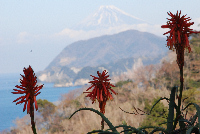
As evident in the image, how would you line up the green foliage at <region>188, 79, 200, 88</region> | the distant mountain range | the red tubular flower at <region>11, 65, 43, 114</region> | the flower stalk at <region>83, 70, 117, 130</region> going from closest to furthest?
the red tubular flower at <region>11, 65, 43, 114</region>
the flower stalk at <region>83, 70, 117, 130</region>
the green foliage at <region>188, 79, 200, 88</region>
the distant mountain range

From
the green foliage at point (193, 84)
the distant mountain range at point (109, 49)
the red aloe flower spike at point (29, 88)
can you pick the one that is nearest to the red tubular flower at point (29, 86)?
the red aloe flower spike at point (29, 88)

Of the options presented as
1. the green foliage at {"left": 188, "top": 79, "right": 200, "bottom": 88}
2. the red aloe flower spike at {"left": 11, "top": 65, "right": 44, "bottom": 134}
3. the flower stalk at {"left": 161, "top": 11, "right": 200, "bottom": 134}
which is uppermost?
the green foliage at {"left": 188, "top": 79, "right": 200, "bottom": 88}

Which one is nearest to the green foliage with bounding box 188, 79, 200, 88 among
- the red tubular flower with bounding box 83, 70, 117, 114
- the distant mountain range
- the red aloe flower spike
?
the red tubular flower with bounding box 83, 70, 117, 114

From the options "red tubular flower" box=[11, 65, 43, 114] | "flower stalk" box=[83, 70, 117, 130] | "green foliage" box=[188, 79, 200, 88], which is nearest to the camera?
"red tubular flower" box=[11, 65, 43, 114]

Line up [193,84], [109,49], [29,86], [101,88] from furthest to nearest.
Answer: [109,49], [193,84], [101,88], [29,86]

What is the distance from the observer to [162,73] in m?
28.2

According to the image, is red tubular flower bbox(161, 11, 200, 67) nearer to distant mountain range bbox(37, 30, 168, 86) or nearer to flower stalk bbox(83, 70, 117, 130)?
flower stalk bbox(83, 70, 117, 130)

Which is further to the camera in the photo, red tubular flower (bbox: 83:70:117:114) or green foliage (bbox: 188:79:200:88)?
green foliage (bbox: 188:79:200:88)

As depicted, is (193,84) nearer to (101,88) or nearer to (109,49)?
(101,88)

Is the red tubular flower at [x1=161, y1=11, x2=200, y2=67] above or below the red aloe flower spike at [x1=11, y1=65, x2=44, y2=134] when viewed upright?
above

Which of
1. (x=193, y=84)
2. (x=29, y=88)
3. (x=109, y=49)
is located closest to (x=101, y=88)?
(x=29, y=88)

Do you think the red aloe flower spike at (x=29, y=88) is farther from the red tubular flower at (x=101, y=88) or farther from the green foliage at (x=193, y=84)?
the green foliage at (x=193, y=84)

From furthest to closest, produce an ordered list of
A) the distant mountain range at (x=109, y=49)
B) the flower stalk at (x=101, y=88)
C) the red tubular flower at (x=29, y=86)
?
the distant mountain range at (x=109, y=49) → the flower stalk at (x=101, y=88) → the red tubular flower at (x=29, y=86)

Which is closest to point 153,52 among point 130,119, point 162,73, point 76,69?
point 76,69
